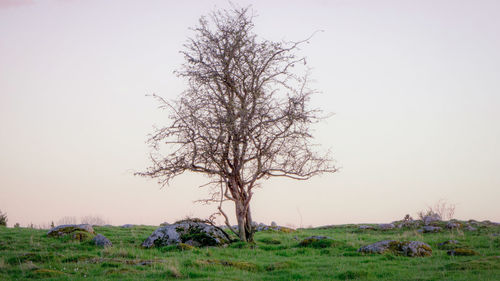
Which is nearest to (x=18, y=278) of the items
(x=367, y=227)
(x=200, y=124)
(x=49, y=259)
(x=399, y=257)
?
(x=49, y=259)

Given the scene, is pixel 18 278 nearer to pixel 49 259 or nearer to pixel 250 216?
pixel 49 259

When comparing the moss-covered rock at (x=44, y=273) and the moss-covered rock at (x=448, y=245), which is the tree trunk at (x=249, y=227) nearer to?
the moss-covered rock at (x=448, y=245)

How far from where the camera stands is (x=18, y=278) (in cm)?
1709

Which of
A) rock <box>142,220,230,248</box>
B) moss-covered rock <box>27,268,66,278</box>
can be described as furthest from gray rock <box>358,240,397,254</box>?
moss-covered rock <box>27,268,66,278</box>

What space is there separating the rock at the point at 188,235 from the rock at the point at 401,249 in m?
8.50

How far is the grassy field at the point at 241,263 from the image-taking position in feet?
56.3

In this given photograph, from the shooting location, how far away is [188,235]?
27188 mm

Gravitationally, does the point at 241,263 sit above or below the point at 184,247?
below

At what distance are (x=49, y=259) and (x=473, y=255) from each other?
19.2 meters

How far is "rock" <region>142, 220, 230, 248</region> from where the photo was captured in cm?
2639

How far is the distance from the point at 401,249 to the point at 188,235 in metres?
11.9

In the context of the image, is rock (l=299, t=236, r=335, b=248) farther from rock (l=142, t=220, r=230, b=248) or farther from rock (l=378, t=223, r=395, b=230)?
rock (l=378, t=223, r=395, b=230)

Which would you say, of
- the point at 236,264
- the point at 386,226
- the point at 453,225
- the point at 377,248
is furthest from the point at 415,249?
the point at 386,226

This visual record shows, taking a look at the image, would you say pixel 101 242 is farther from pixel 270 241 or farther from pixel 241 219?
pixel 270 241
